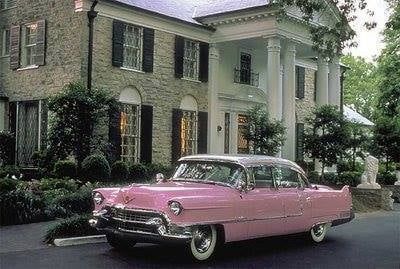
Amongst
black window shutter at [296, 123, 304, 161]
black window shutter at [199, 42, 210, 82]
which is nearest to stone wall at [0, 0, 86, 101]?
black window shutter at [199, 42, 210, 82]

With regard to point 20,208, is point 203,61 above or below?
above

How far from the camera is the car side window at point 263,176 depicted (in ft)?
31.1

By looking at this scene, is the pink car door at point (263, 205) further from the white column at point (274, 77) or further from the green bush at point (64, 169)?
the white column at point (274, 77)

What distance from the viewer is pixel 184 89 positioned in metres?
23.8

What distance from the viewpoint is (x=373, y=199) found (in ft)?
64.7

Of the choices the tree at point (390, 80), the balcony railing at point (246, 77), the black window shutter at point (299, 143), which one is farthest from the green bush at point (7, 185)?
the tree at point (390, 80)

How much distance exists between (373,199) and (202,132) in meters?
8.19

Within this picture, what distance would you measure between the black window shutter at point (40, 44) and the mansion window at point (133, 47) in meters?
3.01

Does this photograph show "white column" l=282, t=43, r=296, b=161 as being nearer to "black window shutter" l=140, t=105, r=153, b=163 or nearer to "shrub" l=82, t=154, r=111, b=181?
"black window shutter" l=140, t=105, r=153, b=163

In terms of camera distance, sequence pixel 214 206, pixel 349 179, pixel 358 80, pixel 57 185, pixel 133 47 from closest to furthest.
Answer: pixel 214 206
pixel 57 185
pixel 133 47
pixel 349 179
pixel 358 80

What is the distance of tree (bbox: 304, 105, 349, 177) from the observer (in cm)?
2239

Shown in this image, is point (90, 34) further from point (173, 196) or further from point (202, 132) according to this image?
point (173, 196)

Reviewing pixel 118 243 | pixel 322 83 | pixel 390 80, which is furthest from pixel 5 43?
pixel 390 80

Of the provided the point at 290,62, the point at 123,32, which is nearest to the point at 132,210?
the point at 123,32
